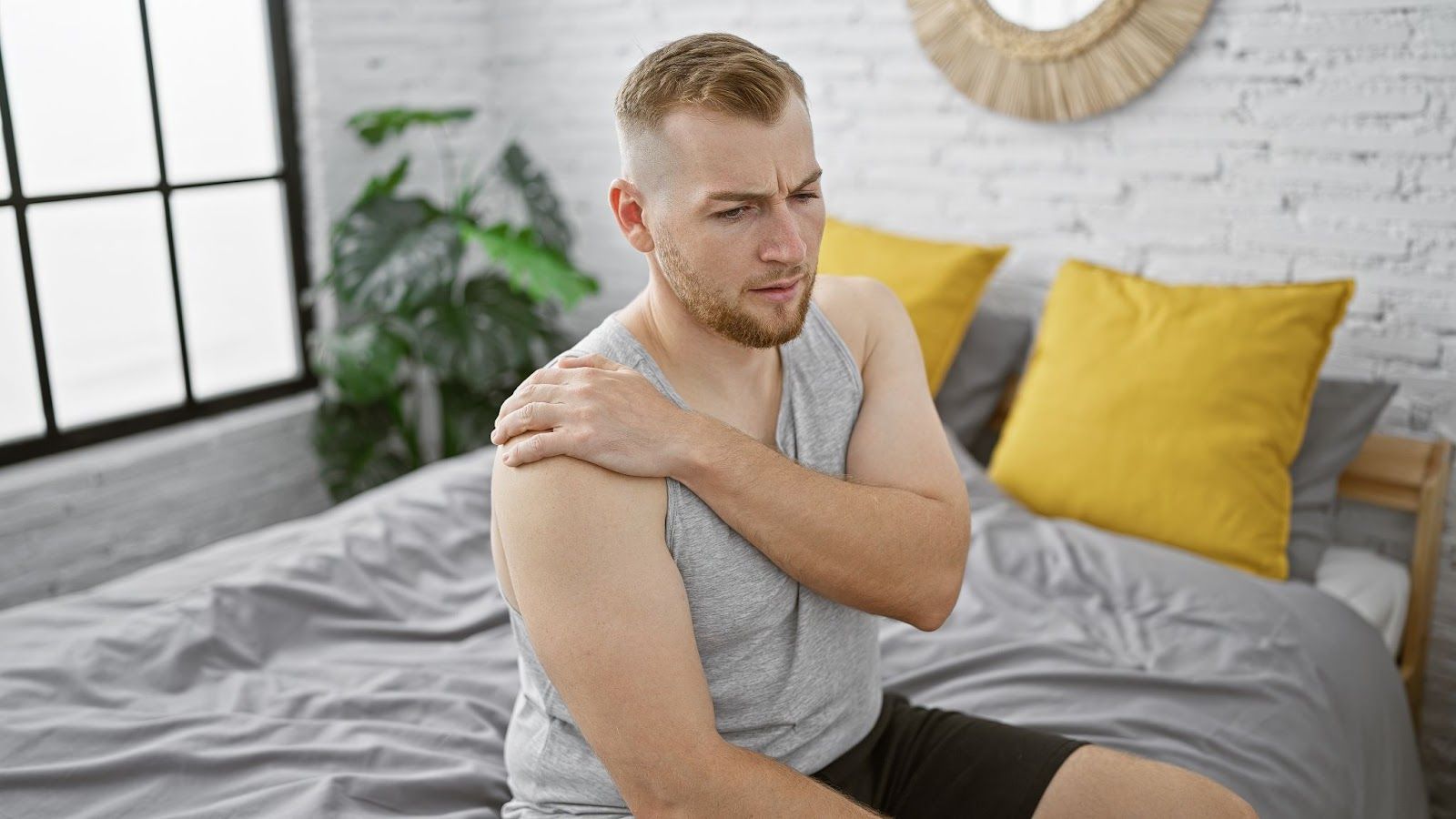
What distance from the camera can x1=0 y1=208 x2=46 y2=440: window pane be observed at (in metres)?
2.60

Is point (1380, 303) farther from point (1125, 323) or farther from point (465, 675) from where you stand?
point (465, 675)

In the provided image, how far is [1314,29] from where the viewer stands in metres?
2.17

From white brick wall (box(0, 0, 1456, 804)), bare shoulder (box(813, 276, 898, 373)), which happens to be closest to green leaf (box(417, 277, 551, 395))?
white brick wall (box(0, 0, 1456, 804))

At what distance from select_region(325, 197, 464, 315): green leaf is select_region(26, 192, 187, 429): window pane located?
0.46 metres

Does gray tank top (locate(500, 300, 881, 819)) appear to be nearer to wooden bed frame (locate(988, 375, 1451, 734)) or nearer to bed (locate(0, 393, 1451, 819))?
bed (locate(0, 393, 1451, 819))

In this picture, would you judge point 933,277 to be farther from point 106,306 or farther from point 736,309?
point 106,306

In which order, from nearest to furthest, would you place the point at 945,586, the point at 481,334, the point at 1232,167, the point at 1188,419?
the point at 945,586 < the point at 1188,419 < the point at 1232,167 < the point at 481,334

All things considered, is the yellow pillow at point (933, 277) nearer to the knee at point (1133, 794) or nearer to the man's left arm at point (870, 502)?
the man's left arm at point (870, 502)

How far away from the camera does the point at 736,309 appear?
1.18 metres

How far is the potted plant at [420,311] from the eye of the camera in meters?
2.83

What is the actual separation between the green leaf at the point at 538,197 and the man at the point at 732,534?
6.19 ft

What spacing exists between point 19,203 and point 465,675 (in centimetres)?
171

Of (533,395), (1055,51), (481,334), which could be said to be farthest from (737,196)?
(481,334)

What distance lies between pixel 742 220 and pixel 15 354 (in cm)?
222
